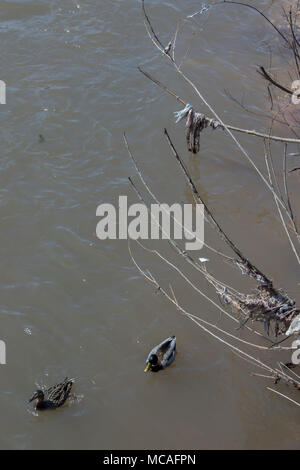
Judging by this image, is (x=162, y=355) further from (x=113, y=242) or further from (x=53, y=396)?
(x=113, y=242)

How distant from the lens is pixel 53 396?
6.17 m

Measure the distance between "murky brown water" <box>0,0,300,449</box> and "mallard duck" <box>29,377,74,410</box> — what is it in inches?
5.9

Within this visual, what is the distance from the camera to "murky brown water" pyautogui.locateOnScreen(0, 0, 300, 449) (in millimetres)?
6352

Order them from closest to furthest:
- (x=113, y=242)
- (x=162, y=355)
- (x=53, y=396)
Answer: (x=53, y=396)
(x=162, y=355)
(x=113, y=242)

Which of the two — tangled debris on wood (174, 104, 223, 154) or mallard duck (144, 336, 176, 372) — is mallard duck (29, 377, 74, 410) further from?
tangled debris on wood (174, 104, 223, 154)

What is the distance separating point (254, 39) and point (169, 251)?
593 centimetres

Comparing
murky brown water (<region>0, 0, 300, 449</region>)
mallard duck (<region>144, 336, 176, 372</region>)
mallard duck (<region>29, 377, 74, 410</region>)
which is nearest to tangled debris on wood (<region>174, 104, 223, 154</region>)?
murky brown water (<region>0, 0, 300, 449</region>)

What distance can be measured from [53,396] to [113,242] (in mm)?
2455

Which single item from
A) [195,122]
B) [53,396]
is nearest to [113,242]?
[195,122]

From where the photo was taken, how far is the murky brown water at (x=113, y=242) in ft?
20.8

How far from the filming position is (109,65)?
425 inches
